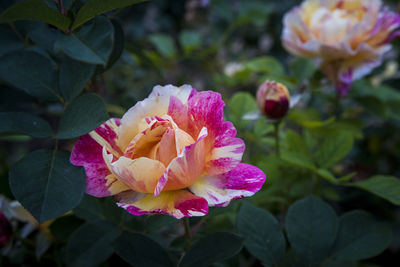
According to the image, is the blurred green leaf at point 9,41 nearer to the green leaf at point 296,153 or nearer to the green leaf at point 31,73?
the green leaf at point 31,73

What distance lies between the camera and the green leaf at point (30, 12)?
0.33 m

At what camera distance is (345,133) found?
57cm

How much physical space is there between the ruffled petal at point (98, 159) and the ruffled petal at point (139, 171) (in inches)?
1.3

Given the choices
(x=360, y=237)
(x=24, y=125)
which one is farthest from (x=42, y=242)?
(x=360, y=237)

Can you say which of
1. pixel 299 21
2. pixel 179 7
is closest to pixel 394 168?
pixel 299 21

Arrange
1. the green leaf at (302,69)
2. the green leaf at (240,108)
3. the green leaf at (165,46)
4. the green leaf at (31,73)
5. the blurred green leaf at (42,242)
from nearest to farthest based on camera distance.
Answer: the green leaf at (31,73)
the blurred green leaf at (42,242)
the green leaf at (240,108)
the green leaf at (302,69)
the green leaf at (165,46)

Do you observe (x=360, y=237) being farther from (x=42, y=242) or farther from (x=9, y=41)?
(x=9, y=41)

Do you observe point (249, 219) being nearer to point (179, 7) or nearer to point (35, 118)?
point (35, 118)

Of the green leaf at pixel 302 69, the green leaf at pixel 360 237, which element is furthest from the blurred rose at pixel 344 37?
the green leaf at pixel 360 237

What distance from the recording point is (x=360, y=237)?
1.54 feet

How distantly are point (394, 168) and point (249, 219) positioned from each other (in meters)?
0.71

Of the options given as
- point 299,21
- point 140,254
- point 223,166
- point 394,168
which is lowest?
point 394,168

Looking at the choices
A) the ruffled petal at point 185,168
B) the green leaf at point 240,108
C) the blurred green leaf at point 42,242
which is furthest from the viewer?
the green leaf at point 240,108

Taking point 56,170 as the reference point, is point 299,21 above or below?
above
